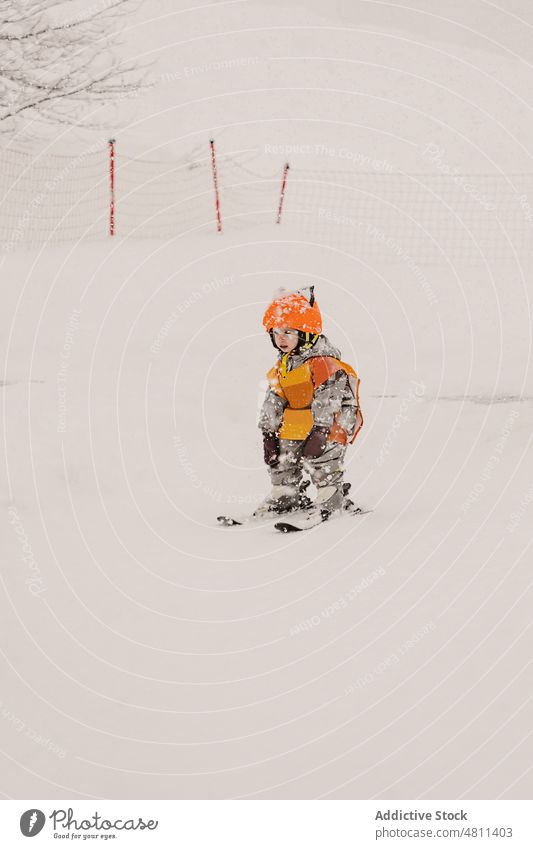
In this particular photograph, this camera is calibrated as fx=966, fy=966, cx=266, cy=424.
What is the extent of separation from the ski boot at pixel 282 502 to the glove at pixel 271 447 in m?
0.23

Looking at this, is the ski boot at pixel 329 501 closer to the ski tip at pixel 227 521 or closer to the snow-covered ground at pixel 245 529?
the snow-covered ground at pixel 245 529

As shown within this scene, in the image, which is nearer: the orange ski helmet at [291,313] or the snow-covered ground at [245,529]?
the snow-covered ground at [245,529]

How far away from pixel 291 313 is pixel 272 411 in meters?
0.72

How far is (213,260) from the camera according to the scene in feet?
43.2

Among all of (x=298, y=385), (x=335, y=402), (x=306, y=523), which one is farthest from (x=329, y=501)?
(x=298, y=385)

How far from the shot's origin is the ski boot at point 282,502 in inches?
275

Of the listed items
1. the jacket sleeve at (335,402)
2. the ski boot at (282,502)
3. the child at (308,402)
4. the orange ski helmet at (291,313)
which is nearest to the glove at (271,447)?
the child at (308,402)

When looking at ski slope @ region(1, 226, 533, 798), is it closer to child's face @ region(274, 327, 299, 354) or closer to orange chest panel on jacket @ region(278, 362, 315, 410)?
orange chest panel on jacket @ region(278, 362, 315, 410)

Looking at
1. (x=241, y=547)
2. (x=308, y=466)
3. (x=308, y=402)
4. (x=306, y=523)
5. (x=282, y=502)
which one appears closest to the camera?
(x=241, y=547)

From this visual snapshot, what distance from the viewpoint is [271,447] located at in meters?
6.84

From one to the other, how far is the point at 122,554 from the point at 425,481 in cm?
297

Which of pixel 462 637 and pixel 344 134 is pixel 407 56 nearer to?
pixel 344 134

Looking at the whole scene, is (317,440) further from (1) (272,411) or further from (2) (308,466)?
(1) (272,411)

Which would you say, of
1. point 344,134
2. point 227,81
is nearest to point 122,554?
point 344,134
